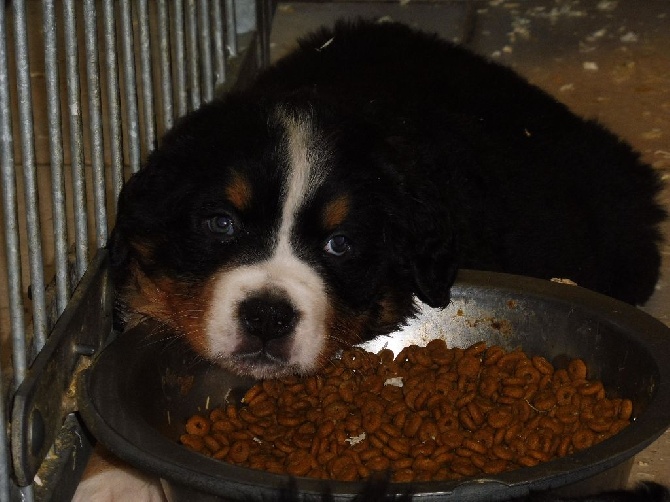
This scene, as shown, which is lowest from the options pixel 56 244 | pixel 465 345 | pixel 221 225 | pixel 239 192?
pixel 465 345

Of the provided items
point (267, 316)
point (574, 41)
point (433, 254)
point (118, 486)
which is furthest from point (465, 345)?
point (574, 41)

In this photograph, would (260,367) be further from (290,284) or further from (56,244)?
(56,244)

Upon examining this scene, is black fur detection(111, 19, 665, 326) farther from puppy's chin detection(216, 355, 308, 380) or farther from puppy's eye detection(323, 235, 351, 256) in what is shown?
puppy's chin detection(216, 355, 308, 380)

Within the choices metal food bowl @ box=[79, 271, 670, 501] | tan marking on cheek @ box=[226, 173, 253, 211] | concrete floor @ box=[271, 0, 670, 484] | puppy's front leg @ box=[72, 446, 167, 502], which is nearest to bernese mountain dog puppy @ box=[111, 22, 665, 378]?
tan marking on cheek @ box=[226, 173, 253, 211]

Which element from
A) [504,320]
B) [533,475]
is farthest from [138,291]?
[533,475]

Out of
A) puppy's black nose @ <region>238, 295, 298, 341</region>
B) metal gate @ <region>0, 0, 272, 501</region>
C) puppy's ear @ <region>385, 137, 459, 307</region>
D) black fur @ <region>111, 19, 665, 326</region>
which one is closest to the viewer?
metal gate @ <region>0, 0, 272, 501</region>
